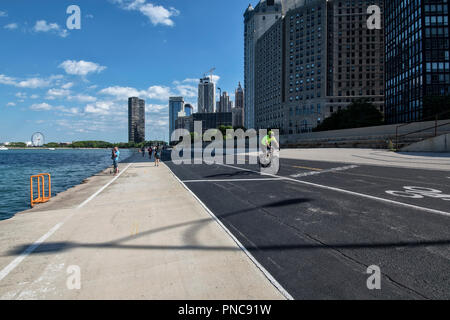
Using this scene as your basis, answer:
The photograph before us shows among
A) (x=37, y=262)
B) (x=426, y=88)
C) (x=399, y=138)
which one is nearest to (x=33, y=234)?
(x=37, y=262)

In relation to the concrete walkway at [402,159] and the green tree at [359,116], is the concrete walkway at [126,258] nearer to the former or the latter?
the concrete walkway at [402,159]

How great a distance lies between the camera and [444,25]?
2269 inches

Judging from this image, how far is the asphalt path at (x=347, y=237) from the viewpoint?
2.59 metres

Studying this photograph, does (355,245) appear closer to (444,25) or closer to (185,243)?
(185,243)

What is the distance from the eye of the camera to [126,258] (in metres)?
3.39

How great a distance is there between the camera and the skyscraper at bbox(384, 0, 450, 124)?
57500 millimetres

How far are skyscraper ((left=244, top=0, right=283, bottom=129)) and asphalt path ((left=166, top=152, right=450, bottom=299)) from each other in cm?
15709

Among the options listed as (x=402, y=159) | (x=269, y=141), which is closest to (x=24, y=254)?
(x=269, y=141)

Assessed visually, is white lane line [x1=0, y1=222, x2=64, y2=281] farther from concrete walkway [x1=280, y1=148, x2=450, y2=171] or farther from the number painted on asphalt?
concrete walkway [x1=280, y1=148, x2=450, y2=171]

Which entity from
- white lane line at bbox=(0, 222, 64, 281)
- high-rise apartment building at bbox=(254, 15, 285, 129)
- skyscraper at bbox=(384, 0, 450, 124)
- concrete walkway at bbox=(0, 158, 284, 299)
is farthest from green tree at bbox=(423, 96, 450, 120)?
high-rise apartment building at bbox=(254, 15, 285, 129)

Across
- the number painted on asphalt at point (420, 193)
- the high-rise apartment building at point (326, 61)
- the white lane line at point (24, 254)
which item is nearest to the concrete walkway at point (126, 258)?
the white lane line at point (24, 254)

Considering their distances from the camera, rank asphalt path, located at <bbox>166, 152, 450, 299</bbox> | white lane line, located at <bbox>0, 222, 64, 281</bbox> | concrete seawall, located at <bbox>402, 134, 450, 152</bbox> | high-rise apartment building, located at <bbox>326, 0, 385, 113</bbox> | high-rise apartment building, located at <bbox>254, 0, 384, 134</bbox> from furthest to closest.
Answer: high-rise apartment building, located at <bbox>254, 0, 384, 134</bbox>
high-rise apartment building, located at <bbox>326, 0, 385, 113</bbox>
concrete seawall, located at <bbox>402, 134, 450, 152</bbox>
white lane line, located at <bbox>0, 222, 64, 281</bbox>
asphalt path, located at <bbox>166, 152, 450, 299</bbox>

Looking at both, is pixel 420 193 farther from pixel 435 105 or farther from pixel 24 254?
pixel 435 105

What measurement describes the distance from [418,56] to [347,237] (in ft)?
259
